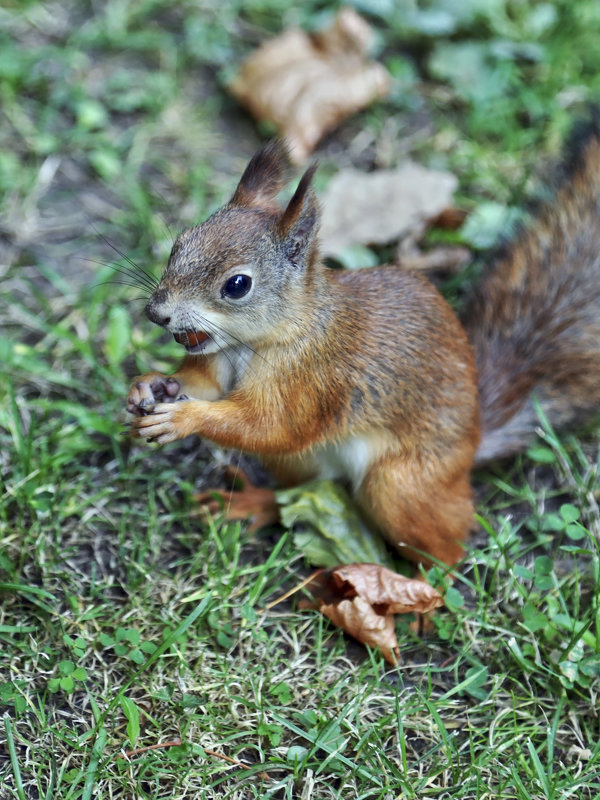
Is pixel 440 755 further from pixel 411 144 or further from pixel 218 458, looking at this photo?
pixel 411 144

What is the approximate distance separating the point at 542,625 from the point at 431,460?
0.47 metres

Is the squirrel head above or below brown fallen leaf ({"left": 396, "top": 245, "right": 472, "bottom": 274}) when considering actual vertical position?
above

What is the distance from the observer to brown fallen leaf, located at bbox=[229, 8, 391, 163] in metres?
3.45

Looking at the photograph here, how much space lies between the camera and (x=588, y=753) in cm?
199

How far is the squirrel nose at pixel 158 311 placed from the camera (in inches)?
75.5

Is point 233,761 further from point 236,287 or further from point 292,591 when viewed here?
point 236,287

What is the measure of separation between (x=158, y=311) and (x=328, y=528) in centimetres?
79

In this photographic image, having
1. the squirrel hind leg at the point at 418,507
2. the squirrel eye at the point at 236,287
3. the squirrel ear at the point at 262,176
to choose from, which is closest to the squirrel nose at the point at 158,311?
the squirrel eye at the point at 236,287

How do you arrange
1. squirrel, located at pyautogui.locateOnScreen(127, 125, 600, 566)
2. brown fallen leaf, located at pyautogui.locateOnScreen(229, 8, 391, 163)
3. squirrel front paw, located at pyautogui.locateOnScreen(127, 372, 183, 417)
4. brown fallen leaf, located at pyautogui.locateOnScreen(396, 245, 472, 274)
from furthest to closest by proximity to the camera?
brown fallen leaf, located at pyautogui.locateOnScreen(229, 8, 391, 163) → brown fallen leaf, located at pyautogui.locateOnScreen(396, 245, 472, 274) → squirrel front paw, located at pyautogui.locateOnScreen(127, 372, 183, 417) → squirrel, located at pyautogui.locateOnScreen(127, 125, 600, 566)

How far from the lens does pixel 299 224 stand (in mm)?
2006

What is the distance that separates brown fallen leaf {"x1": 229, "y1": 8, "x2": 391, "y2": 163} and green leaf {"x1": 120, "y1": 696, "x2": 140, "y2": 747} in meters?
2.16

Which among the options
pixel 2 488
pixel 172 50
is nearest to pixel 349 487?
pixel 2 488

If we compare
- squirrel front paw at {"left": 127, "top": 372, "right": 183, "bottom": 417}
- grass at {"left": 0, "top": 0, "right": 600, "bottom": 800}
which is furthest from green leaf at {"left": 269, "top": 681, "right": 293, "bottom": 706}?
squirrel front paw at {"left": 127, "top": 372, "right": 183, "bottom": 417}

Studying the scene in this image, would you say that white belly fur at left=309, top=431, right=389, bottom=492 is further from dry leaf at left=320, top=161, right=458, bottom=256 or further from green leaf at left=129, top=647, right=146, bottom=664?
dry leaf at left=320, top=161, right=458, bottom=256
